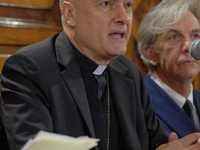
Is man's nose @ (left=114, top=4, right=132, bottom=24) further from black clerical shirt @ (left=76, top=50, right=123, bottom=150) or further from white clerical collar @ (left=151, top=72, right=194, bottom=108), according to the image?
white clerical collar @ (left=151, top=72, right=194, bottom=108)

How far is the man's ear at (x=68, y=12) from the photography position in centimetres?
175

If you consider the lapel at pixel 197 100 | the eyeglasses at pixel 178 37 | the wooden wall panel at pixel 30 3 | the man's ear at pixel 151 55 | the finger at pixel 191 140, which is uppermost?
the wooden wall panel at pixel 30 3

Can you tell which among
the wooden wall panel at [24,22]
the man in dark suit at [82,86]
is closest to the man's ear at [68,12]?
the man in dark suit at [82,86]

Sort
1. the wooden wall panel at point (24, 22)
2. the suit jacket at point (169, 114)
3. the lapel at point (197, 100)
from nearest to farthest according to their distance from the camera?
1. the wooden wall panel at point (24, 22)
2. the suit jacket at point (169, 114)
3. the lapel at point (197, 100)

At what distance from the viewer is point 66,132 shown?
1.57 m

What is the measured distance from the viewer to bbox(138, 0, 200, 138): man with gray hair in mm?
2496

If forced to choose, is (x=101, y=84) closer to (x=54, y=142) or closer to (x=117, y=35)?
(x=117, y=35)

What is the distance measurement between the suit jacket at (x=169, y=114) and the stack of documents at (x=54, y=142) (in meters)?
1.50

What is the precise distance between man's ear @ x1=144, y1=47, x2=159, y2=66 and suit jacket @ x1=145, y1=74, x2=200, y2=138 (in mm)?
228

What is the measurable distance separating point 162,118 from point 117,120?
27.0 inches

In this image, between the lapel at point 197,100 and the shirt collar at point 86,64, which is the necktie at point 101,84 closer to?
the shirt collar at point 86,64

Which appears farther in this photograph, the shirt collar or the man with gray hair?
the man with gray hair

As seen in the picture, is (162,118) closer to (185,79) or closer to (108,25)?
(185,79)

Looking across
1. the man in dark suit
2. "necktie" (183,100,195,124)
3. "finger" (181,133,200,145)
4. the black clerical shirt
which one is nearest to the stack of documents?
the man in dark suit
